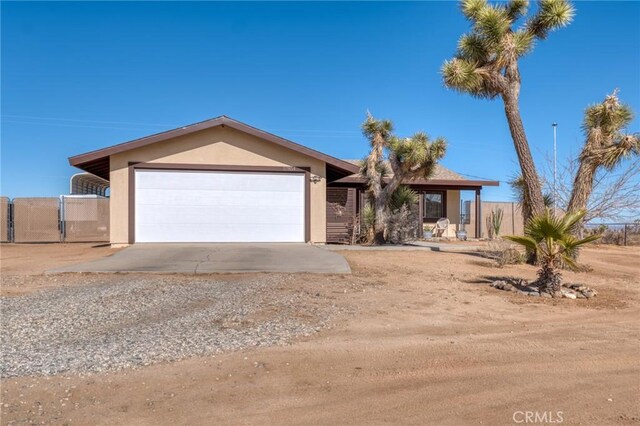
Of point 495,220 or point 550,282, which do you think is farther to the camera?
point 495,220

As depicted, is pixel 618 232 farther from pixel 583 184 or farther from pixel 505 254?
pixel 505 254

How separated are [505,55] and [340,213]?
10511mm

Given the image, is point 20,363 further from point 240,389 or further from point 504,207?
point 504,207

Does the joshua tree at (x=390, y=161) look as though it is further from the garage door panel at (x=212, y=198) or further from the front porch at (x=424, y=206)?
the garage door panel at (x=212, y=198)

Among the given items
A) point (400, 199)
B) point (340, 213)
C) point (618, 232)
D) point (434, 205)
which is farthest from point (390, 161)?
point (618, 232)

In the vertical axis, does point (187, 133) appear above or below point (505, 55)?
below

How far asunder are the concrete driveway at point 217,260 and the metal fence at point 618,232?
695 inches

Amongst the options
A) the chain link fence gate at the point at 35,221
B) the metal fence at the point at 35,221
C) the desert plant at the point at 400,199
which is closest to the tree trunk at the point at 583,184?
the desert plant at the point at 400,199

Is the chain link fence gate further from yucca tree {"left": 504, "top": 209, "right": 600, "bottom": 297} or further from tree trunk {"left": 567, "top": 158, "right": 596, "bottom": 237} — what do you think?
tree trunk {"left": 567, "top": 158, "right": 596, "bottom": 237}

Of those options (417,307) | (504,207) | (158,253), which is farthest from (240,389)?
(504,207)

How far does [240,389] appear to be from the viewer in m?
4.26

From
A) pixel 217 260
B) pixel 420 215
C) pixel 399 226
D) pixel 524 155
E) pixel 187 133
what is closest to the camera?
pixel 217 260

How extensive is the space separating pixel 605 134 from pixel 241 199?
11139 millimetres

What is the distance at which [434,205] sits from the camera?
Answer: 2609cm
